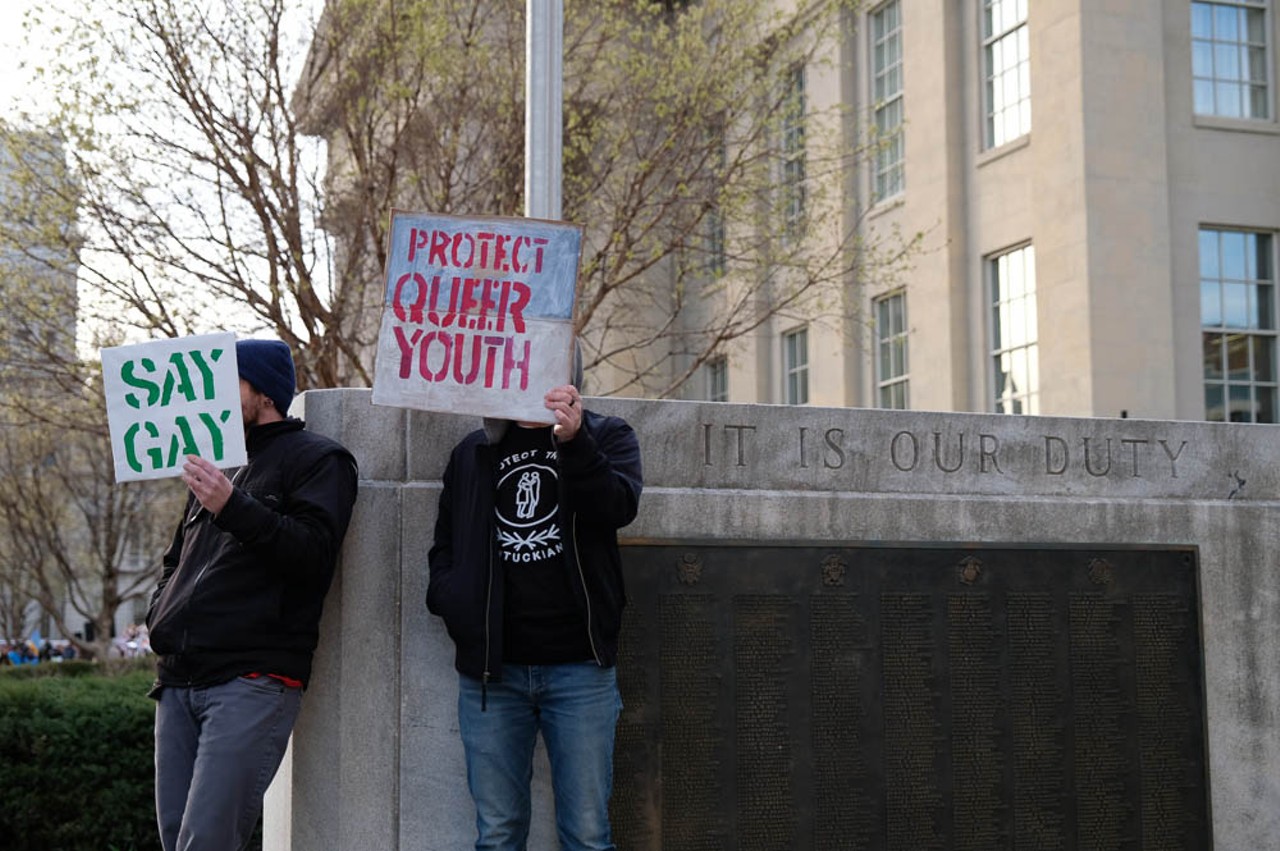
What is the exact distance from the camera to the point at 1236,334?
21562 mm

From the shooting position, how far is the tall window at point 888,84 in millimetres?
25438

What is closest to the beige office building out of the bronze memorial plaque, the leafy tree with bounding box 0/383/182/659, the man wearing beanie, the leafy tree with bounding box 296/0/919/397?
the leafy tree with bounding box 296/0/919/397

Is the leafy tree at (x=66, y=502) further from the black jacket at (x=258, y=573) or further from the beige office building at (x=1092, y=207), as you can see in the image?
the black jacket at (x=258, y=573)

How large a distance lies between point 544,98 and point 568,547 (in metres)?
5.92

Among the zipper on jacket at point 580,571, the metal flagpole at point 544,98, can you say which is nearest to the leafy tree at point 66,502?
the metal flagpole at point 544,98

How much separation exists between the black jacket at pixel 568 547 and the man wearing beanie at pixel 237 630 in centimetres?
41

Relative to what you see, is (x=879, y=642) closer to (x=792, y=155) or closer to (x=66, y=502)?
(x=792, y=155)

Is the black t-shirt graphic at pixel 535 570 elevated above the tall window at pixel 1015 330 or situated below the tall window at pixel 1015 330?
below

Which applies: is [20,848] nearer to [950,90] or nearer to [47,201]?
[47,201]

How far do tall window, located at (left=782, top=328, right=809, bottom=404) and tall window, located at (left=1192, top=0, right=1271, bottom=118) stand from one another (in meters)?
8.28

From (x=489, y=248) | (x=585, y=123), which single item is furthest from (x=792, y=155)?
(x=489, y=248)

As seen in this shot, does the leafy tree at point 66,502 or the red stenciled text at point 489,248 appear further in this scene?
the leafy tree at point 66,502

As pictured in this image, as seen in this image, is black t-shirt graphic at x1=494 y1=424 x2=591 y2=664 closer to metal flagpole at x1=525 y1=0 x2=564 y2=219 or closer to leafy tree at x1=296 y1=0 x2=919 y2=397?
metal flagpole at x1=525 y1=0 x2=564 y2=219

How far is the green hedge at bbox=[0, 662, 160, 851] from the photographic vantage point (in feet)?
27.3
